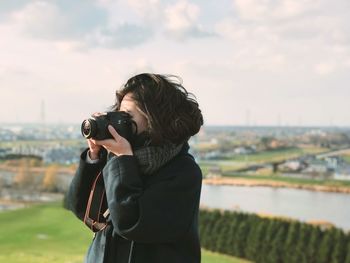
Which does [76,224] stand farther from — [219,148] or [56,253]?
[219,148]

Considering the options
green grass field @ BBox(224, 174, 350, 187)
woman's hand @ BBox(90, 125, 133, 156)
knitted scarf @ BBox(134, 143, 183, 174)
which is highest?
woman's hand @ BBox(90, 125, 133, 156)

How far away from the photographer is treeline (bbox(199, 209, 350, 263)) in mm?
3869

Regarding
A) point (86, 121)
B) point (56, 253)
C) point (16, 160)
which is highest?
point (86, 121)

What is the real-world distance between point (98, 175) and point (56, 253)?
3.50 metres

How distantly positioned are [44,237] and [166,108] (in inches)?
164

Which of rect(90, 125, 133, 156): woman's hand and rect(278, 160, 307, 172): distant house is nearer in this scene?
rect(90, 125, 133, 156): woman's hand

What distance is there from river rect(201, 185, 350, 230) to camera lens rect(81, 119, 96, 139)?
3685 mm

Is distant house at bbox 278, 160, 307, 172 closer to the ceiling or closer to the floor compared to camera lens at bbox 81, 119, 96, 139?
closer to the floor

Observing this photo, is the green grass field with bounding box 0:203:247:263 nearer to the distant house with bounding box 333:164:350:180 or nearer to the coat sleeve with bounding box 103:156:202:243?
the distant house with bounding box 333:164:350:180

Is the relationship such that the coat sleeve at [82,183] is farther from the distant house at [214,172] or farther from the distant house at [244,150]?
the distant house at [244,150]

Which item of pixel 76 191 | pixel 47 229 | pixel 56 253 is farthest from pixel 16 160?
pixel 76 191

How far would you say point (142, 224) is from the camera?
26.3 inches

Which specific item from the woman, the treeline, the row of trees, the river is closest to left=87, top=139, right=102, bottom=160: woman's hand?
the woman

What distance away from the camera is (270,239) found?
4176 millimetres
